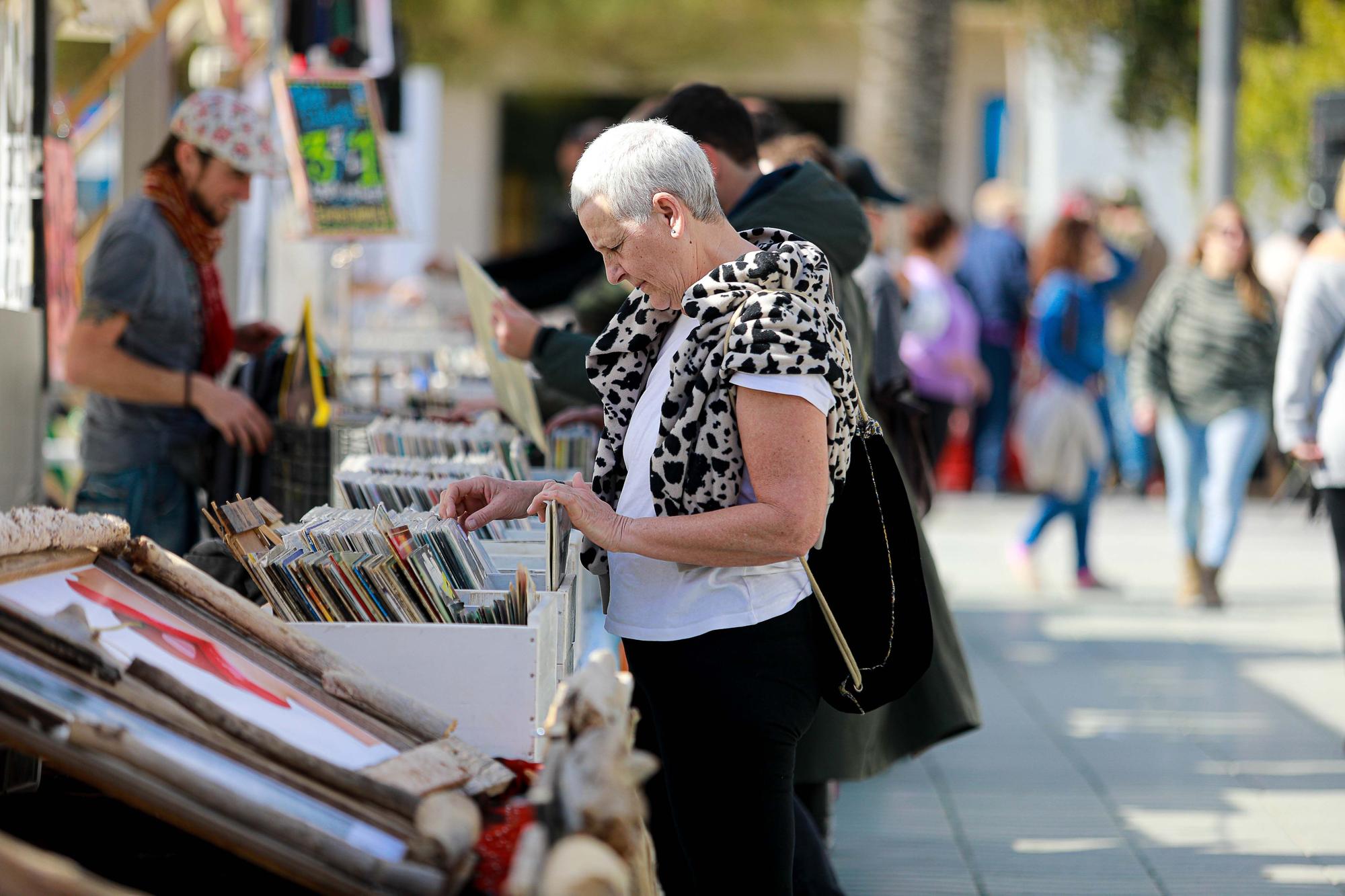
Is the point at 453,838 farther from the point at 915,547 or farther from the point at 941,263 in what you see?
the point at 941,263

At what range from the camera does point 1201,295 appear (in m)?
7.66

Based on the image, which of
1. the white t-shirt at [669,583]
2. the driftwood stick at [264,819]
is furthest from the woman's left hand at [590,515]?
the driftwood stick at [264,819]

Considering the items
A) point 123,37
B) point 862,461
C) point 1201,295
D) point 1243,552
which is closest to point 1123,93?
point 1243,552

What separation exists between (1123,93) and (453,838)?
16295mm

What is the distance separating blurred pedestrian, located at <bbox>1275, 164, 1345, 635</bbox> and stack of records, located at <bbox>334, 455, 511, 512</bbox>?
2629 millimetres

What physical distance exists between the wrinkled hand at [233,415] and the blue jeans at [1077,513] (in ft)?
16.2

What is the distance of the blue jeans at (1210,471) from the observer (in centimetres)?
753

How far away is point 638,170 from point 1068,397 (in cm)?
623

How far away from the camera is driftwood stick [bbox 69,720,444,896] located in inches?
67.8

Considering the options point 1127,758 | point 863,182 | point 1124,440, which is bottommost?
point 1127,758

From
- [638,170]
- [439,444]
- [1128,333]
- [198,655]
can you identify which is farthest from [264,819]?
[1128,333]

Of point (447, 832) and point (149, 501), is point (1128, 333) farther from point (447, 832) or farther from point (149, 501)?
point (447, 832)

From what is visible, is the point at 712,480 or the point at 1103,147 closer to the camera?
the point at 712,480

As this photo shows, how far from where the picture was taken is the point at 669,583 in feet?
7.97
